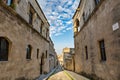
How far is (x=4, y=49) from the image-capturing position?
16.4ft

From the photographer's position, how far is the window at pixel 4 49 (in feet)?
15.6

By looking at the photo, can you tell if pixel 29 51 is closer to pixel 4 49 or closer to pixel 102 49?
pixel 4 49

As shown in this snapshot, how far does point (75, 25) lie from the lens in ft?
53.8

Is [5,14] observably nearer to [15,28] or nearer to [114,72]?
[15,28]

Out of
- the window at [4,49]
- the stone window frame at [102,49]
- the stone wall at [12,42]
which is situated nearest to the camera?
the stone wall at [12,42]

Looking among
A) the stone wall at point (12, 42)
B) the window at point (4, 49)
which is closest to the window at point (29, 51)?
the stone wall at point (12, 42)

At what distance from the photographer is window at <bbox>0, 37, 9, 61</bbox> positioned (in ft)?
15.6

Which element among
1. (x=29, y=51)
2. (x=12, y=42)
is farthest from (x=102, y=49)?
(x=29, y=51)

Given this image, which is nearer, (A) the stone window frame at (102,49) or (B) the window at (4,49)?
(B) the window at (4,49)

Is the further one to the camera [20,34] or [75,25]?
[75,25]

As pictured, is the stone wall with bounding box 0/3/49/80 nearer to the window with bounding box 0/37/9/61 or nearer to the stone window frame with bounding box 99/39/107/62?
the window with bounding box 0/37/9/61

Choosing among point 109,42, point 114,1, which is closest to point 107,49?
point 109,42

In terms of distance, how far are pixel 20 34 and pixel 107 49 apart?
16.9ft

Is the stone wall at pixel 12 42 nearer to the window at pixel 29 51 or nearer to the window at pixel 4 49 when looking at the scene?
the window at pixel 4 49
